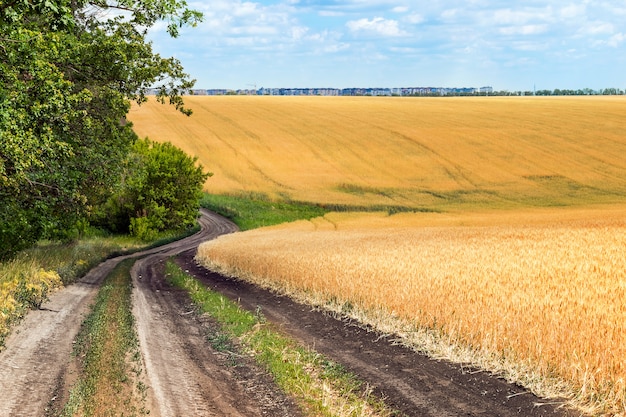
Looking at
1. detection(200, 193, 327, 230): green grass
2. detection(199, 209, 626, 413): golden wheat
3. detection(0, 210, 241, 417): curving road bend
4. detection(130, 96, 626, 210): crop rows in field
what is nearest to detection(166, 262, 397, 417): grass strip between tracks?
detection(0, 210, 241, 417): curving road bend

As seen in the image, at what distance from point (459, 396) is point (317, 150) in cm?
7461

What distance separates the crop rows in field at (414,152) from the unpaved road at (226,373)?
45.0 m

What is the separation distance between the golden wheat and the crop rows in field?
36.2 m

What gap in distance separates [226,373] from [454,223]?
A: 39704mm

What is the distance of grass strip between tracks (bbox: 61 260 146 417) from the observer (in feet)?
30.6

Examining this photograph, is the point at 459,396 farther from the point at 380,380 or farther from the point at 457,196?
the point at 457,196

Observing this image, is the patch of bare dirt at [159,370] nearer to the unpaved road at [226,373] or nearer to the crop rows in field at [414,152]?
the unpaved road at [226,373]

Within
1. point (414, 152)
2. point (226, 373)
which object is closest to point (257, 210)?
point (414, 152)

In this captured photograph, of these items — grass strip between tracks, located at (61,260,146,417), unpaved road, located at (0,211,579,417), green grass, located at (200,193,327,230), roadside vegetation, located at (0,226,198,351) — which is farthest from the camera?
green grass, located at (200,193,327,230)

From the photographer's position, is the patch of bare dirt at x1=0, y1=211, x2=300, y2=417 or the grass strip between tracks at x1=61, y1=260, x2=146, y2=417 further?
the patch of bare dirt at x1=0, y1=211, x2=300, y2=417

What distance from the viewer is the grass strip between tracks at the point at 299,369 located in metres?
9.65

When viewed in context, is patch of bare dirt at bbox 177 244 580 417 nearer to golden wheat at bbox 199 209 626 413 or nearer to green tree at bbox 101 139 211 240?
golden wheat at bbox 199 209 626 413

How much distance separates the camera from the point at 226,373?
11.5 meters

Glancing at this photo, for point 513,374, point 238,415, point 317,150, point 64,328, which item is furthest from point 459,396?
point 317,150
